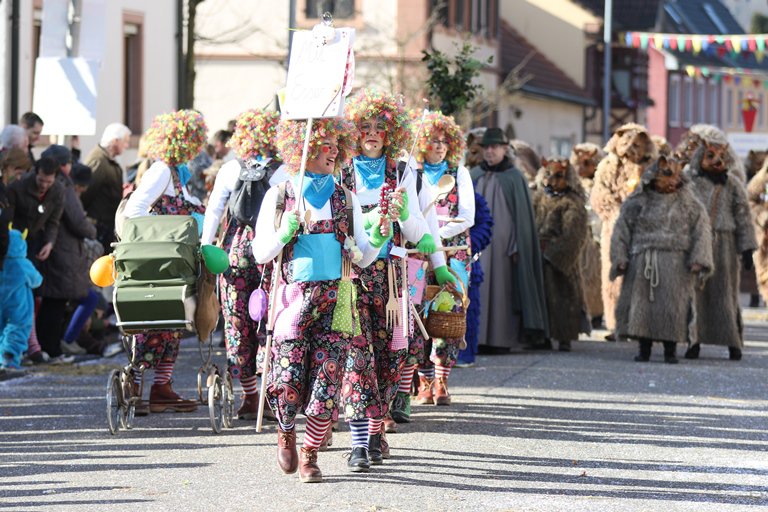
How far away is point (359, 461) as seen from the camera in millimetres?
9156

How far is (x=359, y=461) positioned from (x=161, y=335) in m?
2.61

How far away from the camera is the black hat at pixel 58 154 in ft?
45.5

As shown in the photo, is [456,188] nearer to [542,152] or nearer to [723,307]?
[723,307]

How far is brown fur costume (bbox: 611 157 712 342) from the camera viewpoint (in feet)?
50.5

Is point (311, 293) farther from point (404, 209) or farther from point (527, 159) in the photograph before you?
point (527, 159)

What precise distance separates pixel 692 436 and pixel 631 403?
164 centimetres

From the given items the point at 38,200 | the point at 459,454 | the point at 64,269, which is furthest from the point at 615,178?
the point at 459,454

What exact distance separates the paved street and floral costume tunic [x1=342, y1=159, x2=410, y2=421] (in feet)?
1.16

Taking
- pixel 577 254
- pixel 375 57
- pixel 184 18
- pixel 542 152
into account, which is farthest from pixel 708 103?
pixel 577 254

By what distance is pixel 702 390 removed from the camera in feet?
44.1

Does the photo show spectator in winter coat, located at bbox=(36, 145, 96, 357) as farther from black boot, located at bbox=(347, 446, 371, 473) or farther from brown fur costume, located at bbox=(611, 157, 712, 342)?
black boot, located at bbox=(347, 446, 371, 473)

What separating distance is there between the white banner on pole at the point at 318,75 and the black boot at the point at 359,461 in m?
1.74

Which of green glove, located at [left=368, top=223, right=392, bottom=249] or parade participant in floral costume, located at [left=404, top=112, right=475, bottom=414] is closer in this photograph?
green glove, located at [left=368, top=223, right=392, bottom=249]

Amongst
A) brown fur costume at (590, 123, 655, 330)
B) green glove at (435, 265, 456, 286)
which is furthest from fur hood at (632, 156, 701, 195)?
green glove at (435, 265, 456, 286)
